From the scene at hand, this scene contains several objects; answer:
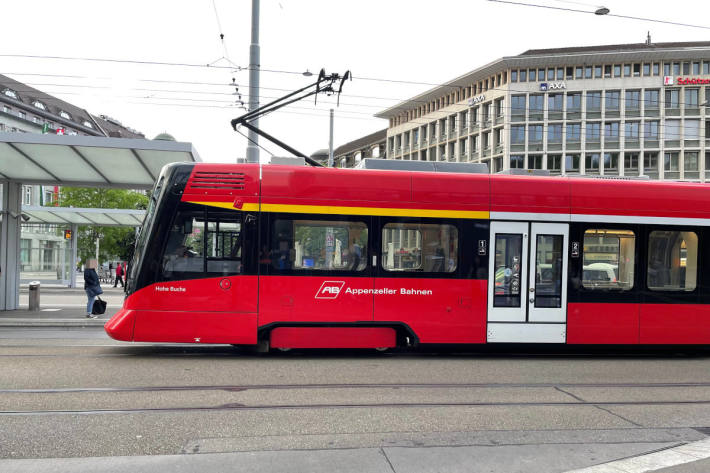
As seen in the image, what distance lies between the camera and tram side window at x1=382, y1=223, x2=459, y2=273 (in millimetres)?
8680

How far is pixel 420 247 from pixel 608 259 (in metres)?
3.00

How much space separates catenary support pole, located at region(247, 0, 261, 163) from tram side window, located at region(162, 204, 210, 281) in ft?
15.5

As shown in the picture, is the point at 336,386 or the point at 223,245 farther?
the point at 223,245

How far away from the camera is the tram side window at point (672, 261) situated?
9195 mm

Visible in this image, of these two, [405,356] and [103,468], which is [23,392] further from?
[405,356]

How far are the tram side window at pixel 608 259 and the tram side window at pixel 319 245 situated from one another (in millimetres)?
3494

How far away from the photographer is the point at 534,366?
8.49m

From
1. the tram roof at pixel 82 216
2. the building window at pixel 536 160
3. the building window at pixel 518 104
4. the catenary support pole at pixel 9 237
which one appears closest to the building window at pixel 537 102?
the building window at pixel 518 104

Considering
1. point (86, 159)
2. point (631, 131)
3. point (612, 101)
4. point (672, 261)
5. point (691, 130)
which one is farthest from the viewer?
point (612, 101)

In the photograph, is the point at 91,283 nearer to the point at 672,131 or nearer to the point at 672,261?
the point at 672,261

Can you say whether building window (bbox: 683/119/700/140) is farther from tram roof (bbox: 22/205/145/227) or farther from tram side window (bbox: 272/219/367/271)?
tram side window (bbox: 272/219/367/271)

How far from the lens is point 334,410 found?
578 cm

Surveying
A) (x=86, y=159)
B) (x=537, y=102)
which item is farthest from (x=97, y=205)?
(x=537, y=102)

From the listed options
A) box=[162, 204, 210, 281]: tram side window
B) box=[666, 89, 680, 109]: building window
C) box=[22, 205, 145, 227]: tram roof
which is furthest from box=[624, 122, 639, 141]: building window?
box=[162, 204, 210, 281]: tram side window
